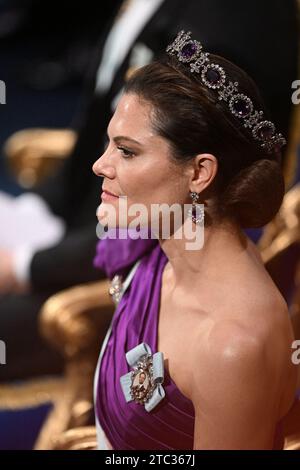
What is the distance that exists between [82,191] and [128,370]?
938 millimetres

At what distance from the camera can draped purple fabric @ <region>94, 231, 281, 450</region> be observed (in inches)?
38.0

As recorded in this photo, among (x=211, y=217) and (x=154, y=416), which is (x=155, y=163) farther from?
(x=154, y=416)

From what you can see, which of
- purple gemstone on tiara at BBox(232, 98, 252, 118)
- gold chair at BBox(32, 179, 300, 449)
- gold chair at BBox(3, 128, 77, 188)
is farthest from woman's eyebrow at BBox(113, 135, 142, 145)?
gold chair at BBox(3, 128, 77, 188)

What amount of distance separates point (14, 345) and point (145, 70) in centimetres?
103

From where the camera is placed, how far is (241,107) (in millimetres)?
894

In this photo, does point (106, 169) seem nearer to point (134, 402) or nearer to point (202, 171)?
point (202, 171)

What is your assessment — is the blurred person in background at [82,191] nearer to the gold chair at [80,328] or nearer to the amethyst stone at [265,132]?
the gold chair at [80,328]

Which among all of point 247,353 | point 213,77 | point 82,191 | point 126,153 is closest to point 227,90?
A: point 213,77

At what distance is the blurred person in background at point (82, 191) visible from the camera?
1.52 m

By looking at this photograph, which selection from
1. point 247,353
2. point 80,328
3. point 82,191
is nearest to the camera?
point 247,353

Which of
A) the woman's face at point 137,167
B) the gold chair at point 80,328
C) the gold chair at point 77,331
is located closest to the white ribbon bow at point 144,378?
the woman's face at point 137,167

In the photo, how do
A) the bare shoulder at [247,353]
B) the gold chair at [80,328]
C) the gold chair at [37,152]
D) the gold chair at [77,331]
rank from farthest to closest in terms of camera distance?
the gold chair at [37,152] → the gold chair at [77,331] → the gold chair at [80,328] → the bare shoulder at [247,353]

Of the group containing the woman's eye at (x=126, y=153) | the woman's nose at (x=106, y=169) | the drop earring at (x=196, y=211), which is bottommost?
the drop earring at (x=196, y=211)

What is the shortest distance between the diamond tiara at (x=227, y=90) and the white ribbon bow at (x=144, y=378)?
246 mm
